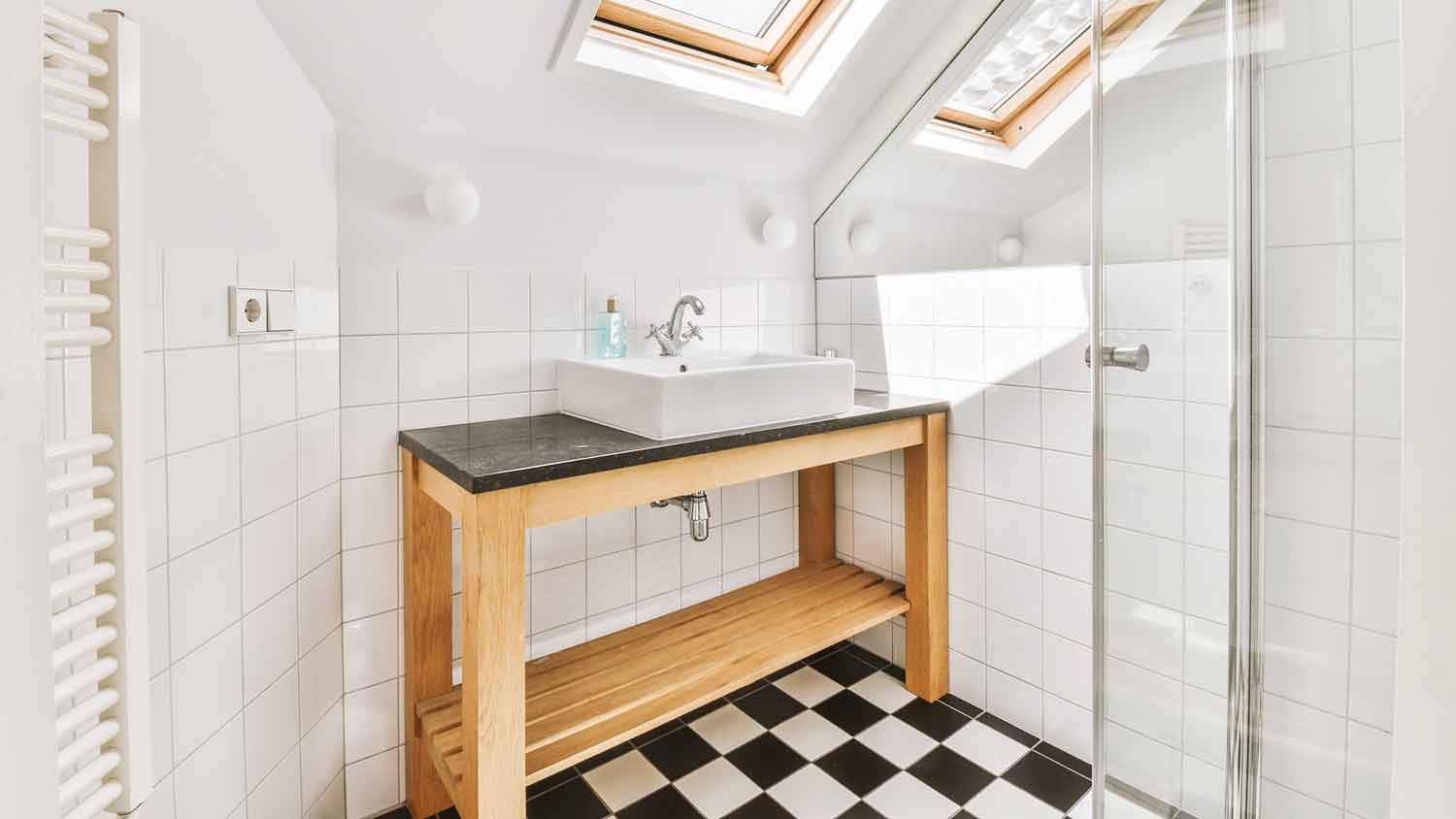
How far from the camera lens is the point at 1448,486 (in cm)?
33

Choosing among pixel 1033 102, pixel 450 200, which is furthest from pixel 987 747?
pixel 450 200

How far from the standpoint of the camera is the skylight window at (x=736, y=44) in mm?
1726

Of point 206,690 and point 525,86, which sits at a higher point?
point 525,86

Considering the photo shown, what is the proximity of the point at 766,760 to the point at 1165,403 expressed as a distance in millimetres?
1402

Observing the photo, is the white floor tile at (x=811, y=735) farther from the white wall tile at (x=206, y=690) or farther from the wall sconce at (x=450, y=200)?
the wall sconce at (x=450, y=200)

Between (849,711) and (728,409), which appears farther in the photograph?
(849,711)

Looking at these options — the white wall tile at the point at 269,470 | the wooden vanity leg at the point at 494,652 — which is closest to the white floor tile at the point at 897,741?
the wooden vanity leg at the point at 494,652

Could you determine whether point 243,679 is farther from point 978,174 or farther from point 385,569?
point 978,174

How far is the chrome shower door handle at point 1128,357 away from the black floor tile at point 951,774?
Answer: 125 cm

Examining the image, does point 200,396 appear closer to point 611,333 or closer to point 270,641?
point 270,641

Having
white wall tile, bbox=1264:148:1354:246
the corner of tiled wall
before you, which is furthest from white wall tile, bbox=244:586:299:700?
white wall tile, bbox=1264:148:1354:246

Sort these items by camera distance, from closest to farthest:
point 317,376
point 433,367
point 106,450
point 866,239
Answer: point 106,450 < point 317,376 < point 433,367 < point 866,239

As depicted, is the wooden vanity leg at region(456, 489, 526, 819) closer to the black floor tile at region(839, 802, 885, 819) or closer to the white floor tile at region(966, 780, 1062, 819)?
the black floor tile at region(839, 802, 885, 819)

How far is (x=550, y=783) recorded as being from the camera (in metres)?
1.71
